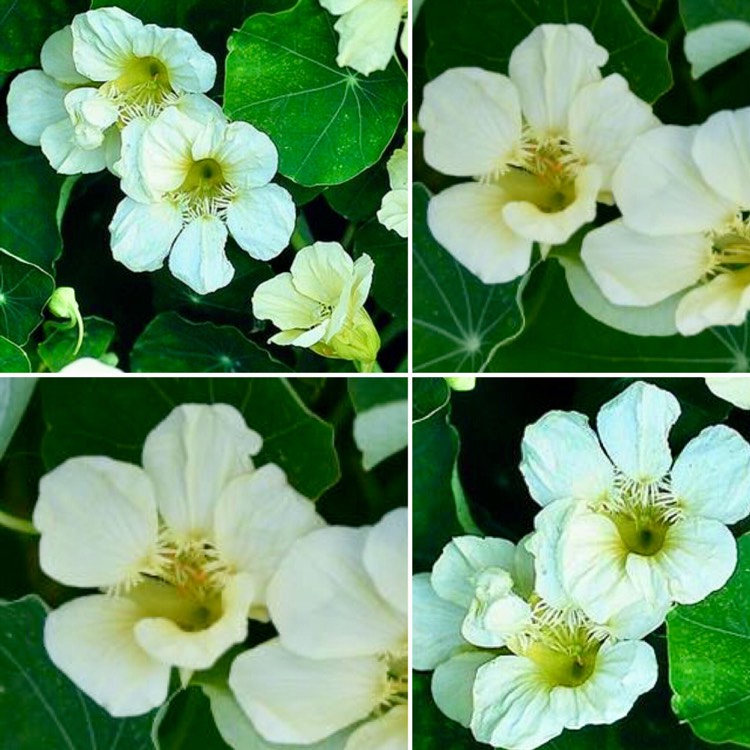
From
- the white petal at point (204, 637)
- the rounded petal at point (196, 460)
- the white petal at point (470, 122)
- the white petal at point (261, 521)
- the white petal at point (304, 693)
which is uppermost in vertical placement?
the white petal at point (470, 122)

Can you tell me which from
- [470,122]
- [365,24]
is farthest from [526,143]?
[365,24]

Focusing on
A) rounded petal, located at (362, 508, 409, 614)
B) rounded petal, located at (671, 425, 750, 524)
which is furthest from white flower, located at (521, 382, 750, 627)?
rounded petal, located at (362, 508, 409, 614)

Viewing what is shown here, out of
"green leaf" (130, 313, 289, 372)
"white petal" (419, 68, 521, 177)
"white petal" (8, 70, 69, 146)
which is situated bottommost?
"green leaf" (130, 313, 289, 372)

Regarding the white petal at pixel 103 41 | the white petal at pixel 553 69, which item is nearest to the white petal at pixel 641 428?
the white petal at pixel 553 69

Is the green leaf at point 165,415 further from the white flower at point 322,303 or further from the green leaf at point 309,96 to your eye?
the green leaf at point 309,96

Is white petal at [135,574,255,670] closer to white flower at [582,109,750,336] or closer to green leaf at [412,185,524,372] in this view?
green leaf at [412,185,524,372]

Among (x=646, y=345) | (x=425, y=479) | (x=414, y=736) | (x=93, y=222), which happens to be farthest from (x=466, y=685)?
(x=93, y=222)
